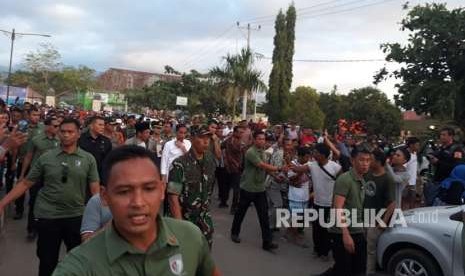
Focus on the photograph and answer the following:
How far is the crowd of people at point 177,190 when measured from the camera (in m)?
1.63

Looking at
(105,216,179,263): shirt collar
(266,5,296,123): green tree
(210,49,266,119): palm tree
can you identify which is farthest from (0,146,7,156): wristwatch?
(266,5,296,123): green tree

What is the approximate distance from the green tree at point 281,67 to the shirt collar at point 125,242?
122 ft

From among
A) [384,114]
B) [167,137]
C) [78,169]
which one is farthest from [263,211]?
[384,114]

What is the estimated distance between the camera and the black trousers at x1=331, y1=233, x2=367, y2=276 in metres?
5.04

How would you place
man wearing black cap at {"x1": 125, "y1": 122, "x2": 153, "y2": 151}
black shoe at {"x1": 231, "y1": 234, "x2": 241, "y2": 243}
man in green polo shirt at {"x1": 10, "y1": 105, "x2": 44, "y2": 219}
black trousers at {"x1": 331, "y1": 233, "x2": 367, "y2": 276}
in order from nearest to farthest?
black trousers at {"x1": 331, "y1": 233, "x2": 367, "y2": 276}, black shoe at {"x1": 231, "y1": 234, "x2": 241, "y2": 243}, man in green polo shirt at {"x1": 10, "y1": 105, "x2": 44, "y2": 219}, man wearing black cap at {"x1": 125, "y1": 122, "x2": 153, "y2": 151}

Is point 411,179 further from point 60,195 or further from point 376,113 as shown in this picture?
point 376,113

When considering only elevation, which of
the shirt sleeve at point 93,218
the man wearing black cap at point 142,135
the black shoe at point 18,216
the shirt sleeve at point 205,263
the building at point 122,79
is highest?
the building at point 122,79

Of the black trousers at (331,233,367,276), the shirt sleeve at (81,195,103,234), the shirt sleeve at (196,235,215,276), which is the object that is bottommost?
the black trousers at (331,233,367,276)

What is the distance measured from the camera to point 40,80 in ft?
230

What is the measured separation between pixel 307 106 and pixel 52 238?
1921 inches

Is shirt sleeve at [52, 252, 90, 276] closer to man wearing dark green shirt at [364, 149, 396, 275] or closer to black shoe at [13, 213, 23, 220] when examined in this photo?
man wearing dark green shirt at [364, 149, 396, 275]

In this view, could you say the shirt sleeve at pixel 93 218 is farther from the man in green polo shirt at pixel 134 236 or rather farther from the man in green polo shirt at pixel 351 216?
the man in green polo shirt at pixel 351 216

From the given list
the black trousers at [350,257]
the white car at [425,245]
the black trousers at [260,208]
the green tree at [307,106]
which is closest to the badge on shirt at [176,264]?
the black trousers at [350,257]

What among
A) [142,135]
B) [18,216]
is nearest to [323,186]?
[142,135]
